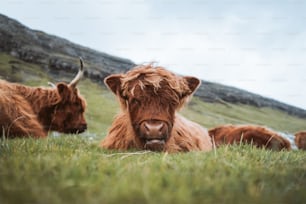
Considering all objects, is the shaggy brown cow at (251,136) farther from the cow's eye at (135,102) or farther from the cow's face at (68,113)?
the cow's eye at (135,102)

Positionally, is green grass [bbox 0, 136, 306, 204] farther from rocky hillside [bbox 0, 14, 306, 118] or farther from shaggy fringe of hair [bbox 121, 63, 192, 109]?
rocky hillside [bbox 0, 14, 306, 118]

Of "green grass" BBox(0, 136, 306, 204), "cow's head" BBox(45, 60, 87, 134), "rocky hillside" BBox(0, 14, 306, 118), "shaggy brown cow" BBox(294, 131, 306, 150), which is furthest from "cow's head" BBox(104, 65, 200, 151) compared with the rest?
"rocky hillside" BBox(0, 14, 306, 118)

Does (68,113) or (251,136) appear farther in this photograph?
(251,136)

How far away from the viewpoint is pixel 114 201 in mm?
1496

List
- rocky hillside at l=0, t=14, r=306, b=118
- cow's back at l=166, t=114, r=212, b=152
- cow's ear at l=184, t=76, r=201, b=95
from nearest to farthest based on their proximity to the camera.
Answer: cow's back at l=166, t=114, r=212, b=152 < cow's ear at l=184, t=76, r=201, b=95 < rocky hillside at l=0, t=14, r=306, b=118

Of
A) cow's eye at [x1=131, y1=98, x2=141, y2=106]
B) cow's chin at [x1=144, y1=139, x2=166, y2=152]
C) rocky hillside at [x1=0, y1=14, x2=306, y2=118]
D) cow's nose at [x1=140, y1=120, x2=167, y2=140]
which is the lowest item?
rocky hillside at [x1=0, y1=14, x2=306, y2=118]

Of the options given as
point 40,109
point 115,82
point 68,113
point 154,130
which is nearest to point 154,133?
point 154,130

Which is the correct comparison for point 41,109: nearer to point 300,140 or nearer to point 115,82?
point 115,82

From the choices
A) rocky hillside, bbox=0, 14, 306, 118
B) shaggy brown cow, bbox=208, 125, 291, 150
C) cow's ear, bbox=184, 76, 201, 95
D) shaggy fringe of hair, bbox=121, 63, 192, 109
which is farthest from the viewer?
rocky hillside, bbox=0, 14, 306, 118

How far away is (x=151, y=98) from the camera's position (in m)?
5.78

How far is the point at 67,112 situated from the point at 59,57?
89.6 m

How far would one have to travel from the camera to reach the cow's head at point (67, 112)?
9.71 meters

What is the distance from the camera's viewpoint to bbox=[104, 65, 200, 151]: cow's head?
17.9 feet

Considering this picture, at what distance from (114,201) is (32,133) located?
7158mm
